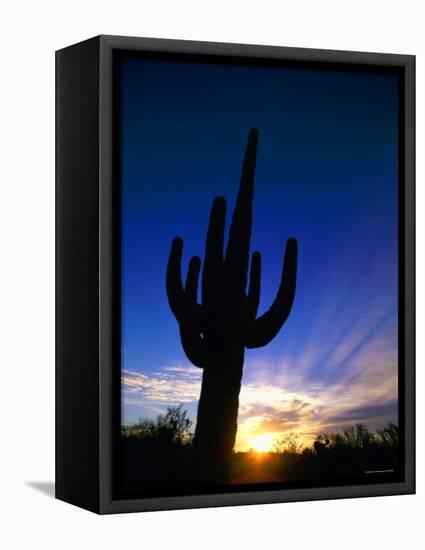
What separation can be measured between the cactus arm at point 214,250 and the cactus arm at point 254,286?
0.77 feet

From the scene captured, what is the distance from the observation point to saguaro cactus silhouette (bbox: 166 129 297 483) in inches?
430

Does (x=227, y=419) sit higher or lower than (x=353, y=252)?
lower

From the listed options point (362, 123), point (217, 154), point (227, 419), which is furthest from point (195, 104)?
point (227, 419)

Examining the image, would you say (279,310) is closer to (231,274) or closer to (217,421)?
(231,274)

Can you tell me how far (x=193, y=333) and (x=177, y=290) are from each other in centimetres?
29

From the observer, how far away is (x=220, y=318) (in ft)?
36.1

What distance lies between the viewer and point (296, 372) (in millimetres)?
11203

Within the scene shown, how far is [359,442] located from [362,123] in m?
2.10

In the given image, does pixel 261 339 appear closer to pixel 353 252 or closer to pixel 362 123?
pixel 353 252

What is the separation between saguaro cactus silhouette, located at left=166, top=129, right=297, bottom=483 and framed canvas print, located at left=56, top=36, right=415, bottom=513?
0.01m

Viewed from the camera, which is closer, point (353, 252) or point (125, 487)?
point (125, 487)

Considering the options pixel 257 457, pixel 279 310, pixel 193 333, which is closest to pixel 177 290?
pixel 193 333

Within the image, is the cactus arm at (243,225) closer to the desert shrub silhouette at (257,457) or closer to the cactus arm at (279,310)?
the cactus arm at (279,310)

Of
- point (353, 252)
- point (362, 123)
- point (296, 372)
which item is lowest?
point (296, 372)
